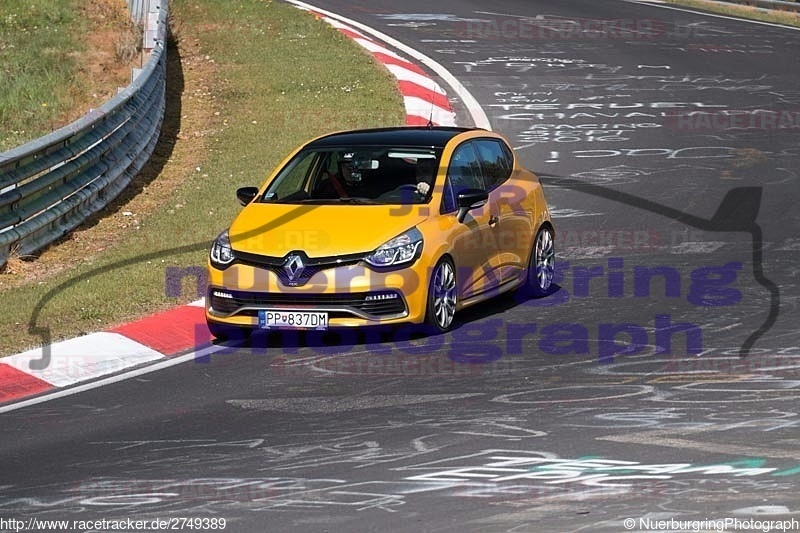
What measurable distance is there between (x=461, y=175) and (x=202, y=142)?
8.15 metres

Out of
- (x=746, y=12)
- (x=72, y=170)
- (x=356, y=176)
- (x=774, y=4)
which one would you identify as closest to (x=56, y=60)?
(x=72, y=170)

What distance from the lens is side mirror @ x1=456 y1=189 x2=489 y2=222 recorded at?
1153 cm

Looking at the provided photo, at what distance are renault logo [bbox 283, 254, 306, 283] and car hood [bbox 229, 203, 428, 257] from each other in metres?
0.08

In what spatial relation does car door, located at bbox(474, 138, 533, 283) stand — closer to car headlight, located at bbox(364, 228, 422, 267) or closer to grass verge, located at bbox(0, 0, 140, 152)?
car headlight, located at bbox(364, 228, 422, 267)

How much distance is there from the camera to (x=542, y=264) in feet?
41.8

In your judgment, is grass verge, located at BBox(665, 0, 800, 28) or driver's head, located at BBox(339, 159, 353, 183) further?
grass verge, located at BBox(665, 0, 800, 28)

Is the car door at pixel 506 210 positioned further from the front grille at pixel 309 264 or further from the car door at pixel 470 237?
the front grille at pixel 309 264

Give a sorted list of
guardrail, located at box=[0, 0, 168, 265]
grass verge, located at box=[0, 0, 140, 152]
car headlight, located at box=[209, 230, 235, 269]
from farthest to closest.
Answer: grass verge, located at box=[0, 0, 140, 152]
guardrail, located at box=[0, 0, 168, 265]
car headlight, located at box=[209, 230, 235, 269]

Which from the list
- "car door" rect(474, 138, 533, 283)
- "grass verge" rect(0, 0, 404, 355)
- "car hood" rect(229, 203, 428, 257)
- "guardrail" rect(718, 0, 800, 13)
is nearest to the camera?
"car hood" rect(229, 203, 428, 257)

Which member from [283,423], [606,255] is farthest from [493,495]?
[606,255]

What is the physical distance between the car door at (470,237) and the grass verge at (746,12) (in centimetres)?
2163

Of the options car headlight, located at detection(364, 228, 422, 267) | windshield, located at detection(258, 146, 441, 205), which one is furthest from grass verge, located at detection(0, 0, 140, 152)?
car headlight, located at detection(364, 228, 422, 267)

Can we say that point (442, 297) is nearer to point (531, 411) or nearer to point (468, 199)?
point (468, 199)

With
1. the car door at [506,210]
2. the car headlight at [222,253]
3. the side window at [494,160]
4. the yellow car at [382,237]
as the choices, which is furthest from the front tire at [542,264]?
the car headlight at [222,253]
